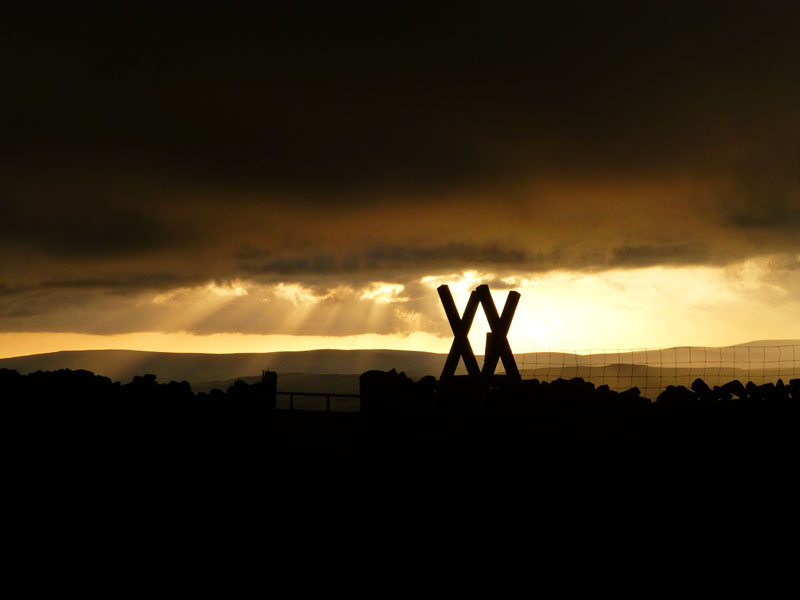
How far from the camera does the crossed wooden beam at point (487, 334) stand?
14.6 meters

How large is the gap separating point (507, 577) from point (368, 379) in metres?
4.88

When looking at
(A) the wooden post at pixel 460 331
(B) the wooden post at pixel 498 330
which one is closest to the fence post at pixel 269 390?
(A) the wooden post at pixel 460 331

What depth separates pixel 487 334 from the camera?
14859 mm

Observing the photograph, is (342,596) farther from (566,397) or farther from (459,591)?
(566,397)

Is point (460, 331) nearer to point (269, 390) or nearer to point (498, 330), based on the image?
point (498, 330)

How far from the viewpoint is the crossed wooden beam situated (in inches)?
574

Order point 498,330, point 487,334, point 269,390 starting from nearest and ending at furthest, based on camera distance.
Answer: point 498,330
point 487,334
point 269,390

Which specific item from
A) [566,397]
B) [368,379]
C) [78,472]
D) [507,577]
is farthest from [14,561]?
[566,397]

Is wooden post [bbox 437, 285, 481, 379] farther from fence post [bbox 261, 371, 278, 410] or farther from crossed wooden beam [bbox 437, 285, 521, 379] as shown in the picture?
fence post [bbox 261, 371, 278, 410]

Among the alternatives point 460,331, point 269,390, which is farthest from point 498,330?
point 269,390

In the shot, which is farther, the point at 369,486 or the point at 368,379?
the point at 368,379

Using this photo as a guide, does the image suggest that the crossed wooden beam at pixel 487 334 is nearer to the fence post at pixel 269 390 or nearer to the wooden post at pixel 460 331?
the wooden post at pixel 460 331

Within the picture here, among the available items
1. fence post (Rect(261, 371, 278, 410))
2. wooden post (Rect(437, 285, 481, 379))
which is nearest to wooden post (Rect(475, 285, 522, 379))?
wooden post (Rect(437, 285, 481, 379))

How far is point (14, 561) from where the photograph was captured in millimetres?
11281
